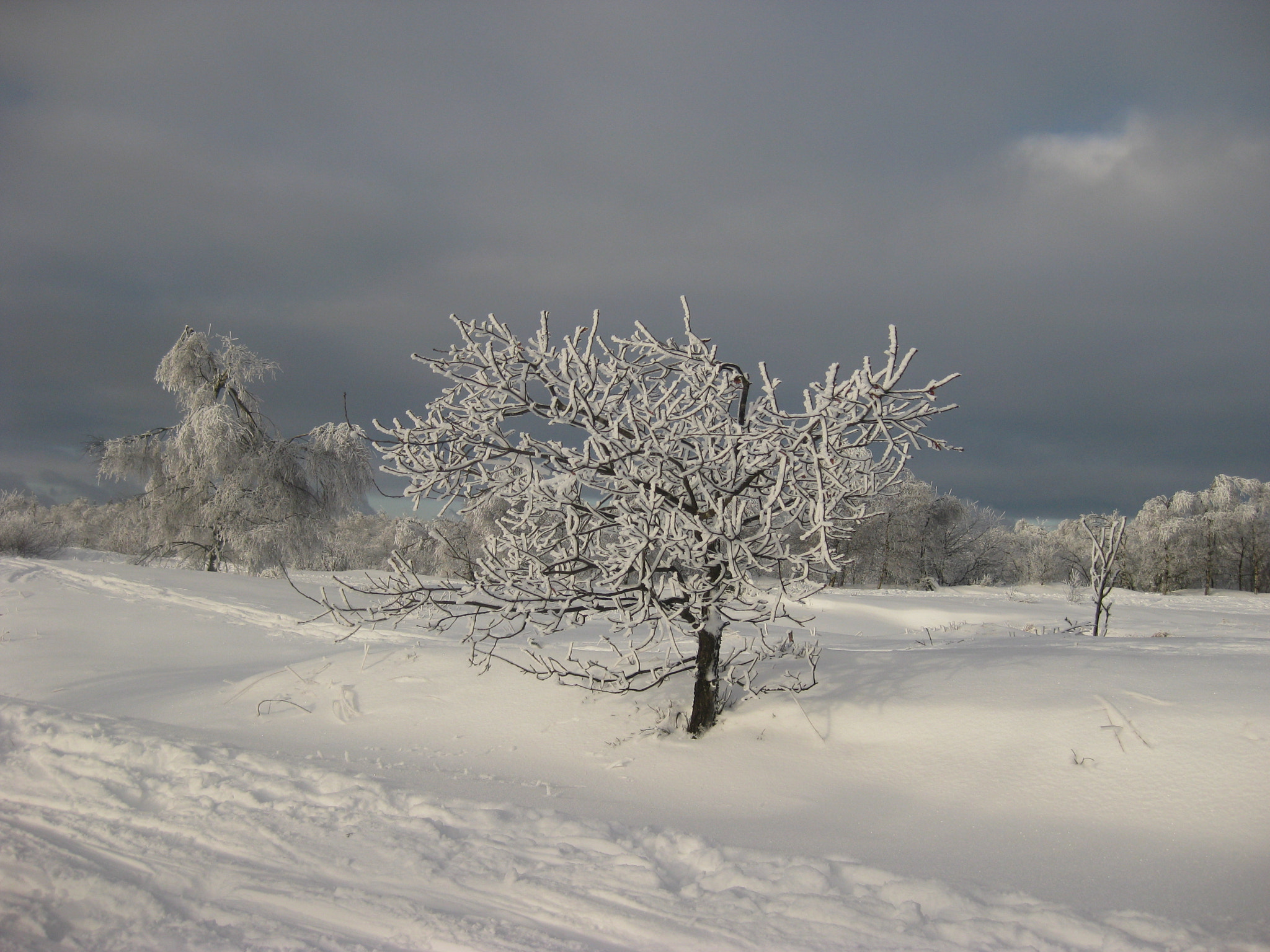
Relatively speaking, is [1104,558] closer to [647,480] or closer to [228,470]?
[647,480]

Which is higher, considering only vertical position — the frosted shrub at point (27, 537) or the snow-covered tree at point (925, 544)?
the snow-covered tree at point (925, 544)

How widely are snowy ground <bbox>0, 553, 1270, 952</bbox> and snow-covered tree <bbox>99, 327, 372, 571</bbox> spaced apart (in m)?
13.8

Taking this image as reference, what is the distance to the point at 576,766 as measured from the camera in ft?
17.3

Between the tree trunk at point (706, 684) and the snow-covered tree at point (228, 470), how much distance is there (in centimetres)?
1777

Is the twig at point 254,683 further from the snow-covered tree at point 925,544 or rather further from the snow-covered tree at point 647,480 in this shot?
the snow-covered tree at point 925,544

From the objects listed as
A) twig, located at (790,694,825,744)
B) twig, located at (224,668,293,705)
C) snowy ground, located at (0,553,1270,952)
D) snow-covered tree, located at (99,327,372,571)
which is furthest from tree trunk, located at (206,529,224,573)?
twig, located at (790,694,825,744)

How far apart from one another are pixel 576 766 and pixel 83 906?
9.77 ft

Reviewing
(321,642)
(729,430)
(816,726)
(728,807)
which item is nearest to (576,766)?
(728,807)

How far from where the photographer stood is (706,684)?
5.68 metres

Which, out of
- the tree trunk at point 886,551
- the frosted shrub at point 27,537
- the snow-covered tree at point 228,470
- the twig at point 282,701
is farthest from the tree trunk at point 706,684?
the tree trunk at point 886,551

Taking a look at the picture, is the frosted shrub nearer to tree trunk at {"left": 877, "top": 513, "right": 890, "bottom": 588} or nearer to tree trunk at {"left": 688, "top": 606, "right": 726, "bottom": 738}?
tree trunk at {"left": 688, "top": 606, "right": 726, "bottom": 738}

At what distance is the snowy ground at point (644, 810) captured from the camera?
2955 mm

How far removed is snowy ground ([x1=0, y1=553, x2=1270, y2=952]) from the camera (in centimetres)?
296

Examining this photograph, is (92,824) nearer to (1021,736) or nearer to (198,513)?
(1021,736)
